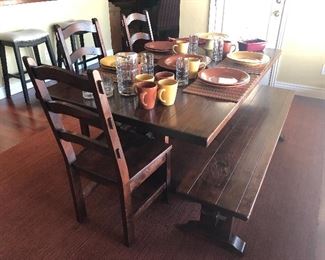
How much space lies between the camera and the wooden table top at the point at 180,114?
1200 millimetres

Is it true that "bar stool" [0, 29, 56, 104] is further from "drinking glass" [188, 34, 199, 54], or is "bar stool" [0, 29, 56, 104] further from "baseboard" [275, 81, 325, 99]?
"baseboard" [275, 81, 325, 99]

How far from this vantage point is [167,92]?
53.1 inches

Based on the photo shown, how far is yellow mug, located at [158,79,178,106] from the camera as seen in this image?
1.34 m

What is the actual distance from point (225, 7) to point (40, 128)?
97.2 inches

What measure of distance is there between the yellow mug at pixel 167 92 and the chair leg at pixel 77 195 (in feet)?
1.98

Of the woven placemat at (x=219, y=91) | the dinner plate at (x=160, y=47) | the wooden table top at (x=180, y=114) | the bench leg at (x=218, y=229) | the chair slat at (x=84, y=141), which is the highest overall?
the dinner plate at (x=160, y=47)

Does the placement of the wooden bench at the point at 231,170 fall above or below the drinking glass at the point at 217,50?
below

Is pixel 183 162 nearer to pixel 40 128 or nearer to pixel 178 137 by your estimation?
pixel 178 137

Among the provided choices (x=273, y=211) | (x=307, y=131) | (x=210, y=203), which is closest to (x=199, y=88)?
(x=210, y=203)

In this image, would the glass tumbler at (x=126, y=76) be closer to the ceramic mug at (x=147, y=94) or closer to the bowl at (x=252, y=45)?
the ceramic mug at (x=147, y=94)

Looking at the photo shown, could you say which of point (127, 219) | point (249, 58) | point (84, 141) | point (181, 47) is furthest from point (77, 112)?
point (249, 58)

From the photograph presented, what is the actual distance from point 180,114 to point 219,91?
313 mm

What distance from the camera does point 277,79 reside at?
11.7ft

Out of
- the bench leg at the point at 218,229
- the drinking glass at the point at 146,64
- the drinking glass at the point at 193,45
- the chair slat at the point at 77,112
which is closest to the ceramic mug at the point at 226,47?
the drinking glass at the point at 193,45
